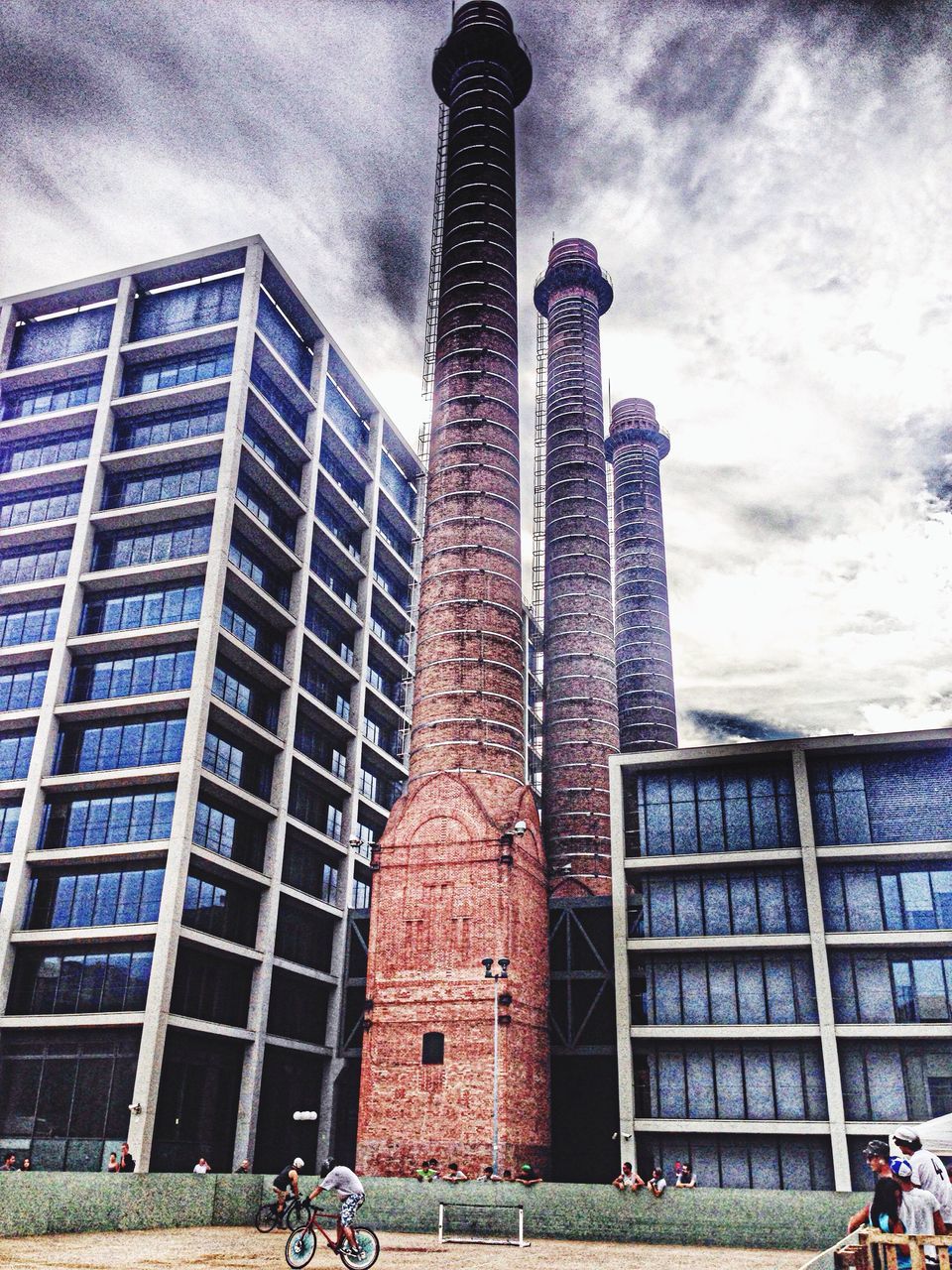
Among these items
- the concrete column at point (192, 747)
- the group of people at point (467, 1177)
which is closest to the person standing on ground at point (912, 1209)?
the group of people at point (467, 1177)

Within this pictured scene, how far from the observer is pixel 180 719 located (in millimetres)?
37438

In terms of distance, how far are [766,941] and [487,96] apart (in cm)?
3875

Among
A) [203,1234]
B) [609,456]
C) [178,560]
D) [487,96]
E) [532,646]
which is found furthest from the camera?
[532,646]

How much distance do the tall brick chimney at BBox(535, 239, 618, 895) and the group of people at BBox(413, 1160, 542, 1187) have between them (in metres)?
15.5

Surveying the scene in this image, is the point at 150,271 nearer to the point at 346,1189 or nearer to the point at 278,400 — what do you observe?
the point at 278,400

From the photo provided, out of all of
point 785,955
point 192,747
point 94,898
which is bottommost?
point 785,955

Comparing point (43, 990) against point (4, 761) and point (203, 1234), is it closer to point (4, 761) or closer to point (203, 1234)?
point (4, 761)

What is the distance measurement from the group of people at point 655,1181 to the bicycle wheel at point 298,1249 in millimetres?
9935

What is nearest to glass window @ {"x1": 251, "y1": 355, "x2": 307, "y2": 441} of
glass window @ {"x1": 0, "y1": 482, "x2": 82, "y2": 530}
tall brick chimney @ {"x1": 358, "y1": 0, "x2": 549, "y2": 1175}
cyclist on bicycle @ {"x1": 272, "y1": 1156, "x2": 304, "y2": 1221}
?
tall brick chimney @ {"x1": 358, "y1": 0, "x2": 549, "y2": 1175}

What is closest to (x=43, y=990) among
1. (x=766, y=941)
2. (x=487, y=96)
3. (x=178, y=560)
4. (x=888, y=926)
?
(x=178, y=560)

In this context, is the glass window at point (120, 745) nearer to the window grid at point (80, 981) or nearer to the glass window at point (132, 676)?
the glass window at point (132, 676)

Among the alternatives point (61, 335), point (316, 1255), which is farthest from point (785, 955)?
point (61, 335)

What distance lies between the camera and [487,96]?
158 ft

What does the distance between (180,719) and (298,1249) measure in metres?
24.8
